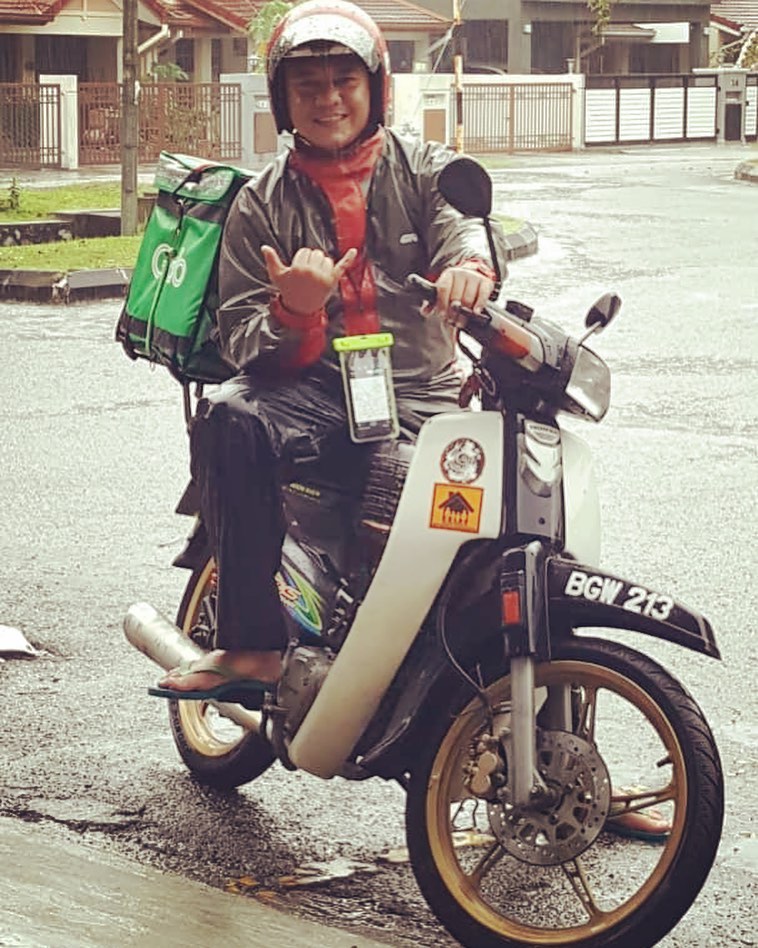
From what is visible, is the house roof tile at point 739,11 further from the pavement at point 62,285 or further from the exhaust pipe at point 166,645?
the exhaust pipe at point 166,645

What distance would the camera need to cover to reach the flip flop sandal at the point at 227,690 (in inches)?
172

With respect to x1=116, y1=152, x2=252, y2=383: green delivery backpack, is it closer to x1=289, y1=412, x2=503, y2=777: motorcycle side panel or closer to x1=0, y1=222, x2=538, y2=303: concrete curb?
x1=289, y1=412, x2=503, y2=777: motorcycle side panel

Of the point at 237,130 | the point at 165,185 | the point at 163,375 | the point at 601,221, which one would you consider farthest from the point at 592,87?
the point at 165,185

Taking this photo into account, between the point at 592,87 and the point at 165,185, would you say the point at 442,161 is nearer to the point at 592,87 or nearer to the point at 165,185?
the point at 165,185

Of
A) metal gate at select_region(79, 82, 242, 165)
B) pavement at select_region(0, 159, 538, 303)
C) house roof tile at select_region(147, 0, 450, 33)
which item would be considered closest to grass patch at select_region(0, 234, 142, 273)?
pavement at select_region(0, 159, 538, 303)

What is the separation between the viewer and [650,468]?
8852 mm

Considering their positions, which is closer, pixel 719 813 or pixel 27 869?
pixel 719 813

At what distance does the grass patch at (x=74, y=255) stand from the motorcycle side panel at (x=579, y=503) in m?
12.2

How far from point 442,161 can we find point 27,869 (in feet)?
5.70

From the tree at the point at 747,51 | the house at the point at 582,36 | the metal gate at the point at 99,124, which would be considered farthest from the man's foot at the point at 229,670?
the tree at the point at 747,51

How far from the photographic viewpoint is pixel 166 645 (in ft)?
15.8

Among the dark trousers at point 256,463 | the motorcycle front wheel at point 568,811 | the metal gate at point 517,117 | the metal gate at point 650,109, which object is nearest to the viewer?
the motorcycle front wheel at point 568,811

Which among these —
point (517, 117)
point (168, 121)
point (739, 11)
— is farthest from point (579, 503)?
point (739, 11)

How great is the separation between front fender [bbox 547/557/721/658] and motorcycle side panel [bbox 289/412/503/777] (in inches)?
6.4
